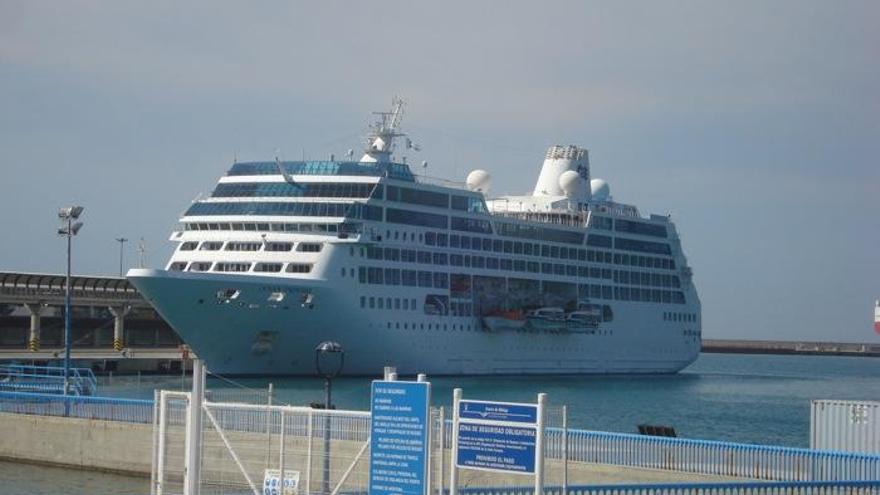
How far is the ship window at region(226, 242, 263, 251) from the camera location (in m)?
65.6

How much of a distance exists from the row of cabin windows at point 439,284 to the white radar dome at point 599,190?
6631 millimetres

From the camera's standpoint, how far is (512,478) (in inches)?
1005

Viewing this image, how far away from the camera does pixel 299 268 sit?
213 feet

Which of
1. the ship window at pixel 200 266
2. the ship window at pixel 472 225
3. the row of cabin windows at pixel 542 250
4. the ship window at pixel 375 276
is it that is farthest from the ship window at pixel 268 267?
the ship window at pixel 472 225

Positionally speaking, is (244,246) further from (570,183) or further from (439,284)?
(570,183)

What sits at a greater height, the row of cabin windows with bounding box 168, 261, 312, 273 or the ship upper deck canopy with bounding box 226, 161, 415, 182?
the ship upper deck canopy with bounding box 226, 161, 415, 182

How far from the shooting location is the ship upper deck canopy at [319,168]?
67.4m

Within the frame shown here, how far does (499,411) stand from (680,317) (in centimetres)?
7826

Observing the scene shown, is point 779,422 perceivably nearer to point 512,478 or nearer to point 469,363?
point 469,363

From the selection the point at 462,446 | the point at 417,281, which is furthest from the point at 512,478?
the point at 417,281

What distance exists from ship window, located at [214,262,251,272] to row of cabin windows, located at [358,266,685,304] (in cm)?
500

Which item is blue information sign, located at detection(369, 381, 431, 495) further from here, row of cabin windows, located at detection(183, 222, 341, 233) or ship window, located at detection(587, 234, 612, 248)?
ship window, located at detection(587, 234, 612, 248)

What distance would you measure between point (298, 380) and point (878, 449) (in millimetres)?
39706

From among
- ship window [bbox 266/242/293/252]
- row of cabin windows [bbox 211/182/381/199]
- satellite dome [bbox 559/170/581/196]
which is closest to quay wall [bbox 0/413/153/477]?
ship window [bbox 266/242/293/252]
